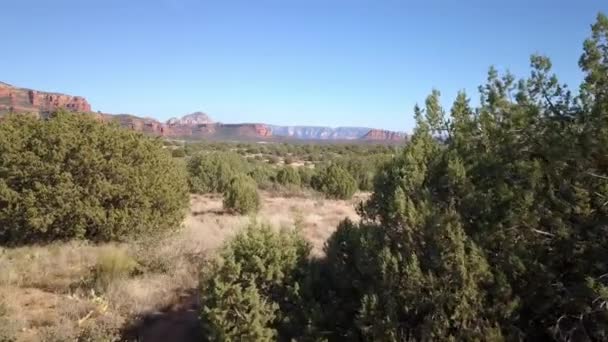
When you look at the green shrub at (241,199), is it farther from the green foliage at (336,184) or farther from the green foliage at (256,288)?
the green foliage at (256,288)

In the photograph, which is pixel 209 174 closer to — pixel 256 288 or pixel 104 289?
pixel 104 289

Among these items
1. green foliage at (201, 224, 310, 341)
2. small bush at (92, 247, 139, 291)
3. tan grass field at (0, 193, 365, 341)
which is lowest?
tan grass field at (0, 193, 365, 341)

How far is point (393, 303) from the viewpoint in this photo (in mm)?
4902

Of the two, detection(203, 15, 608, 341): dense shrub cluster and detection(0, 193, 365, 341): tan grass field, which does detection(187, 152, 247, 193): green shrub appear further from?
detection(203, 15, 608, 341): dense shrub cluster

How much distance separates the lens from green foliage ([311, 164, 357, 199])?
2438cm

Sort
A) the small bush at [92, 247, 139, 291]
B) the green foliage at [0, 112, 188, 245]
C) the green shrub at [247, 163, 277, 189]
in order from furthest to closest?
the green shrub at [247, 163, 277, 189] → the green foliage at [0, 112, 188, 245] → the small bush at [92, 247, 139, 291]

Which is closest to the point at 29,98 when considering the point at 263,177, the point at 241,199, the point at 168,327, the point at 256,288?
the point at 263,177

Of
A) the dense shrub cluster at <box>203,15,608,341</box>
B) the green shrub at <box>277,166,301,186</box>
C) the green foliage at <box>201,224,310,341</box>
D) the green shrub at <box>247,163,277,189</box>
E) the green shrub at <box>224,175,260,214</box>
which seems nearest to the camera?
the dense shrub cluster at <box>203,15,608,341</box>

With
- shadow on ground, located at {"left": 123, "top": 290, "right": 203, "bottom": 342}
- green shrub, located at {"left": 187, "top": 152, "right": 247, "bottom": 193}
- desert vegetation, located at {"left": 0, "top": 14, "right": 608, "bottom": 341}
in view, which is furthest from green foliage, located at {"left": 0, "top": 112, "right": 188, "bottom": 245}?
green shrub, located at {"left": 187, "top": 152, "right": 247, "bottom": 193}

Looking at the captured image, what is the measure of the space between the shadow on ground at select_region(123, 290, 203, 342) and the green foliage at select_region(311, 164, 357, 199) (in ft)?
55.7

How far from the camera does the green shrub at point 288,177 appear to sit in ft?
88.5

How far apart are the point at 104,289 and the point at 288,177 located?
1936cm

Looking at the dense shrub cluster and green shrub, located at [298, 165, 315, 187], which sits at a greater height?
the dense shrub cluster

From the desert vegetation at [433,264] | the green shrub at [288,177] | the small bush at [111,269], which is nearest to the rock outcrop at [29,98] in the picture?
the green shrub at [288,177]
